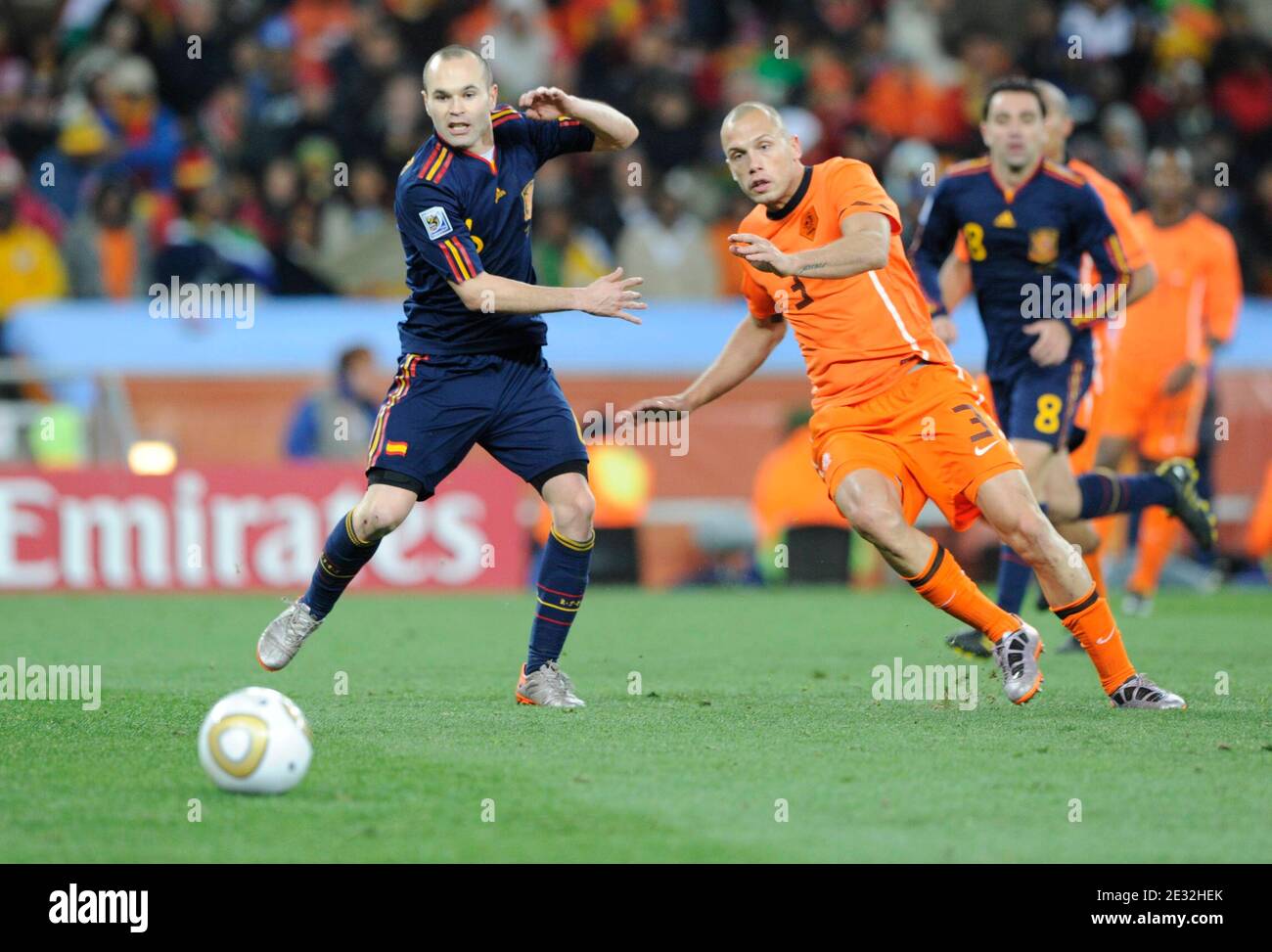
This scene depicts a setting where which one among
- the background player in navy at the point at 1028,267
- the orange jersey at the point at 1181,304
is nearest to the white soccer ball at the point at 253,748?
the background player in navy at the point at 1028,267

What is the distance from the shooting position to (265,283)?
15.1 meters

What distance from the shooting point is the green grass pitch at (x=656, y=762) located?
4629mm

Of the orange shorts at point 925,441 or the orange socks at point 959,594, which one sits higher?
the orange shorts at point 925,441

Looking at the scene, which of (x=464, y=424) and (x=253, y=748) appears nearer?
(x=253, y=748)

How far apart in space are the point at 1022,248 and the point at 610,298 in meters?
2.71

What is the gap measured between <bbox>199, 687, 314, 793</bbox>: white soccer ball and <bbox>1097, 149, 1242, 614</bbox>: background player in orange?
7.82 meters

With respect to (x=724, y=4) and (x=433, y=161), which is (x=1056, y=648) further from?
(x=724, y=4)

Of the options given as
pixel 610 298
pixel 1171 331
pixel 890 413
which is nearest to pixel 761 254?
pixel 610 298

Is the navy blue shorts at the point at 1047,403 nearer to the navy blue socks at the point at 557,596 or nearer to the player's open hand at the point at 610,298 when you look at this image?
the navy blue socks at the point at 557,596

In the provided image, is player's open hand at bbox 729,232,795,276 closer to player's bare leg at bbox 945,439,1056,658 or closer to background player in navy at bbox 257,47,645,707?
background player in navy at bbox 257,47,645,707

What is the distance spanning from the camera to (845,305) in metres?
6.88

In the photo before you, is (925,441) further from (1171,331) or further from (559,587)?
(1171,331)

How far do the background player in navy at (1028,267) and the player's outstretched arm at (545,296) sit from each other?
2346mm

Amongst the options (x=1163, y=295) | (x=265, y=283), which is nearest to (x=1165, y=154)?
(x=1163, y=295)
